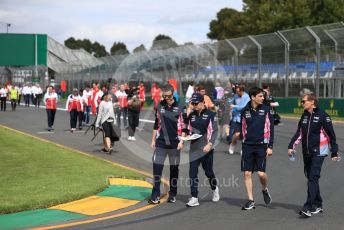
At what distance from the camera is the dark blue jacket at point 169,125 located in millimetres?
9320

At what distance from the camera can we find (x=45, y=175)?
37.4 feet

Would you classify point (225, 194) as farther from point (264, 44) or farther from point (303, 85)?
point (264, 44)

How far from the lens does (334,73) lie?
87.9 ft

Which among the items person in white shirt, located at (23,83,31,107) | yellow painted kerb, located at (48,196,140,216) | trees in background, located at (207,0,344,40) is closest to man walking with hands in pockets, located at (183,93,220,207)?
yellow painted kerb, located at (48,196,140,216)

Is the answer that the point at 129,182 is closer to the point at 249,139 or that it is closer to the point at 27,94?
the point at 249,139

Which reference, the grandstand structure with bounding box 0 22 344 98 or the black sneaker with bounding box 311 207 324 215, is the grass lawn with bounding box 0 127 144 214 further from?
the grandstand structure with bounding box 0 22 344 98

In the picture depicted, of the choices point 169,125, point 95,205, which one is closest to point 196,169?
point 169,125

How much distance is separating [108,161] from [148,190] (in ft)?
11.9

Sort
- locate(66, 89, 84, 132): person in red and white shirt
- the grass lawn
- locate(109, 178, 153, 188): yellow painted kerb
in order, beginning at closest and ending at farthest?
the grass lawn
locate(109, 178, 153, 188): yellow painted kerb
locate(66, 89, 84, 132): person in red and white shirt

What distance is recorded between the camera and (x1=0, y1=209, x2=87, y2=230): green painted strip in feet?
25.8

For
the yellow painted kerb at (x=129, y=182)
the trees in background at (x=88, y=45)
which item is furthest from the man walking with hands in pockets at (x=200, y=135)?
the trees in background at (x=88, y=45)

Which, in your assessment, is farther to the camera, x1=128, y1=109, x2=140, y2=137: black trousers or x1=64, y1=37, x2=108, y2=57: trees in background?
x1=64, y1=37, x2=108, y2=57: trees in background

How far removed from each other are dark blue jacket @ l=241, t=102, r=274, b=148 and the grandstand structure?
18.4 m

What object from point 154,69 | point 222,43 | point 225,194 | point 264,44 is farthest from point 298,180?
point 154,69
